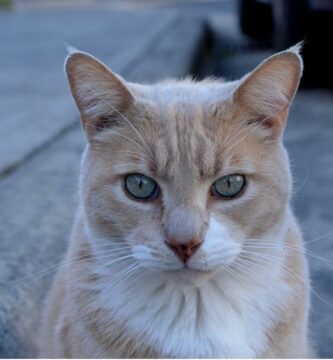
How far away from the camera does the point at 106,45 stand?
8727 mm

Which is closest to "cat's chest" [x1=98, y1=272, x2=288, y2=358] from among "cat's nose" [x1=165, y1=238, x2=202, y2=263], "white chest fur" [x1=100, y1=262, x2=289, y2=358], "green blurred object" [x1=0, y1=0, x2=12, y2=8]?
"white chest fur" [x1=100, y1=262, x2=289, y2=358]

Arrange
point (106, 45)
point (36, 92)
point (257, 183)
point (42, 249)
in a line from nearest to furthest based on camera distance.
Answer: point (257, 183)
point (42, 249)
point (36, 92)
point (106, 45)

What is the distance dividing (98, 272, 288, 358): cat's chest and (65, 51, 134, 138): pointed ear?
1.74ft

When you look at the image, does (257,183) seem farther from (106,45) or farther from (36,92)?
(106,45)

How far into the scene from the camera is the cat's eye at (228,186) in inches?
87.7

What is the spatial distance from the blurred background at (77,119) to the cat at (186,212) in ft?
1.38

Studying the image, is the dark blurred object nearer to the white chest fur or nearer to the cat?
the cat

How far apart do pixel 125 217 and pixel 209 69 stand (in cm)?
667

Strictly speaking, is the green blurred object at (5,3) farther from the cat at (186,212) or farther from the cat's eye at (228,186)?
the cat's eye at (228,186)

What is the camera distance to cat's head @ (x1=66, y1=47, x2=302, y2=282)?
84.6 inches

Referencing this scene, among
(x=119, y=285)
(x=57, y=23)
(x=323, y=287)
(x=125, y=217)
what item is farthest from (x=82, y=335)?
(x=57, y=23)

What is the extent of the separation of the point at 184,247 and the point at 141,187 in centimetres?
26

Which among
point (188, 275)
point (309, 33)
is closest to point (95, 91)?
point (188, 275)

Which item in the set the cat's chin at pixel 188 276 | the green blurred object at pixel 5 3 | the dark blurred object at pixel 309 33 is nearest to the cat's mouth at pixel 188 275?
the cat's chin at pixel 188 276
